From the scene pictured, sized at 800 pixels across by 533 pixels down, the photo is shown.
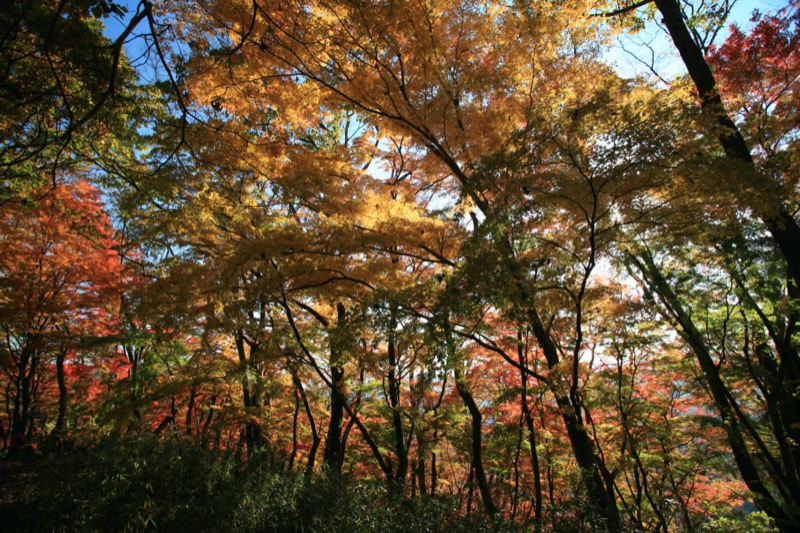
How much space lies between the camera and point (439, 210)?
274 inches

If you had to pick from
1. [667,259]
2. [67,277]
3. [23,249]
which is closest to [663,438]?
[667,259]

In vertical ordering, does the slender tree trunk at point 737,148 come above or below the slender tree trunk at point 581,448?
above

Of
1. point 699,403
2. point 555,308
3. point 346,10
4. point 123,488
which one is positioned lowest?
point 123,488

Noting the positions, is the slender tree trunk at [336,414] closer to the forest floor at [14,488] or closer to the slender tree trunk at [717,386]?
the forest floor at [14,488]

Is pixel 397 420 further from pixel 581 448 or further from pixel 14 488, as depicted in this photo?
pixel 14 488

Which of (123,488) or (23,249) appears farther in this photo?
(23,249)


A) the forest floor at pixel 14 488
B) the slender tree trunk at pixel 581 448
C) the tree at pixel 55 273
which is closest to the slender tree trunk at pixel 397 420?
the slender tree trunk at pixel 581 448

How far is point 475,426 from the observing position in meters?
6.97

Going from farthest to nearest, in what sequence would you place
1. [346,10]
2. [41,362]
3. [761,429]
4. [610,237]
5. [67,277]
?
[41,362]
[67,277]
[761,429]
[610,237]
[346,10]

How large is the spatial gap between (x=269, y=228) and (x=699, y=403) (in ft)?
32.3

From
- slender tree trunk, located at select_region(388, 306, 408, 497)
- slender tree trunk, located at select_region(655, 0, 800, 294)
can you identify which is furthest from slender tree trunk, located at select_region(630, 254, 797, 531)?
slender tree trunk, located at select_region(388, 306, 408, 497)

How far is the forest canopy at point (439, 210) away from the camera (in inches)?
145

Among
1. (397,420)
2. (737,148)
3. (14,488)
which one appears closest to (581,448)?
(397,420)

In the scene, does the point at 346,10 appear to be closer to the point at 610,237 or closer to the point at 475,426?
the point at 610,237
